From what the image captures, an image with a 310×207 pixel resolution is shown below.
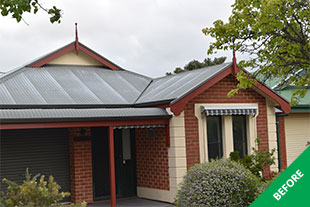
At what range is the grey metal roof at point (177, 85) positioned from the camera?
13117mm

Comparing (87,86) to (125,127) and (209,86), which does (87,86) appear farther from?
(209,86)

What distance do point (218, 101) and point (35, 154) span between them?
5729mm

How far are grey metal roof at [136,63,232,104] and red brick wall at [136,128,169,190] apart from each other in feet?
3.40

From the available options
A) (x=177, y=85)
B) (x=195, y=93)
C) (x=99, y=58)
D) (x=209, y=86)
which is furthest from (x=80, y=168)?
(x=99, y=58)

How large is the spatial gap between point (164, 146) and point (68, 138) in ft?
9.84

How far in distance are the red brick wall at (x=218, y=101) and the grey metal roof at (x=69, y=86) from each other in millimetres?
2198

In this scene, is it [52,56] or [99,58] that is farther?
[99,58]

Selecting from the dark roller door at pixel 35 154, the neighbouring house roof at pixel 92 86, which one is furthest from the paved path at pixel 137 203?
the neighbouring house roof at pixel 92 86

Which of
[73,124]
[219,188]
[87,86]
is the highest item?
[87,86]

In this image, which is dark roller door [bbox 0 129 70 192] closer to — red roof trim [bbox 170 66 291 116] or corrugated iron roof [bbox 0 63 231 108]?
corrugated iron roof [bbox 0 63 231 108]

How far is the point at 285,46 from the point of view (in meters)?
12.0

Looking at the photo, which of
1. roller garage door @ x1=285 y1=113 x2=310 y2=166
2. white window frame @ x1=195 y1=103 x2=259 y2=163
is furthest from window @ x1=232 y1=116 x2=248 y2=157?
roller garage door @ x1=285 y1=113 x2=310 y2=166

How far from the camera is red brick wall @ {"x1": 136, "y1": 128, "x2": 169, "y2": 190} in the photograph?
43.7 feet

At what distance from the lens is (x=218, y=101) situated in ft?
45.4
